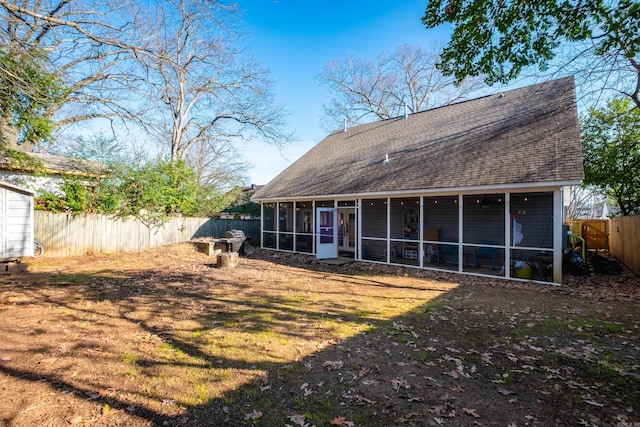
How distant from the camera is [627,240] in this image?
11148 mm

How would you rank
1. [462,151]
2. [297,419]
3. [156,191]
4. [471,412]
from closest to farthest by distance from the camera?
[297,419] → [471,412] → [462,151] → [156,191]

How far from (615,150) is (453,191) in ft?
33.1

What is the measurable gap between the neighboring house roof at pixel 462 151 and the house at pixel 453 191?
0.05 meters

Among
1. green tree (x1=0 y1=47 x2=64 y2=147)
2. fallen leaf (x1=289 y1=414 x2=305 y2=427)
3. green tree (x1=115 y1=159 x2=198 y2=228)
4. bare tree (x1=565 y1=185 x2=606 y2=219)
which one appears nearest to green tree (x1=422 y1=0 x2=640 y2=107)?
fallen leaf (x1=289 y1=414 x2=305 y2=427)

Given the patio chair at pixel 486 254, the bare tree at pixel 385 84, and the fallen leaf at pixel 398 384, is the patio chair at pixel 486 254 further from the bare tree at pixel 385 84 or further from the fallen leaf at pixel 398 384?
the bare tree at pixel 385 84

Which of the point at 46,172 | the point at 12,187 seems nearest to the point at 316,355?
the point at 12,187

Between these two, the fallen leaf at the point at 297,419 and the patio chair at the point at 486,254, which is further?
the patio chair at the point at 486,254

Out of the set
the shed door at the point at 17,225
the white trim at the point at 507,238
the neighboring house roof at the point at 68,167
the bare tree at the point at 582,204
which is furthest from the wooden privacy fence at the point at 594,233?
the neighboring house roof at the point at 68,167

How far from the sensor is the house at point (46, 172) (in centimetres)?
1303

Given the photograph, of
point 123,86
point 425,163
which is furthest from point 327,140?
point 123,86

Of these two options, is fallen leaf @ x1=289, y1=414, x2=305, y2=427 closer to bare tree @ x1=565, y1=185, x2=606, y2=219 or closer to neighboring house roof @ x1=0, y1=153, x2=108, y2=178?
neighboring house roof @ x1=0, y1=153, x2=108, y2=178

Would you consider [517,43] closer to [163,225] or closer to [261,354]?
[261,354]

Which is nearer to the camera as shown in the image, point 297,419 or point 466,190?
point 297,419

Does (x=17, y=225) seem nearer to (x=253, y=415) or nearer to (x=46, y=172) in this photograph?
(x=46, y=172)
